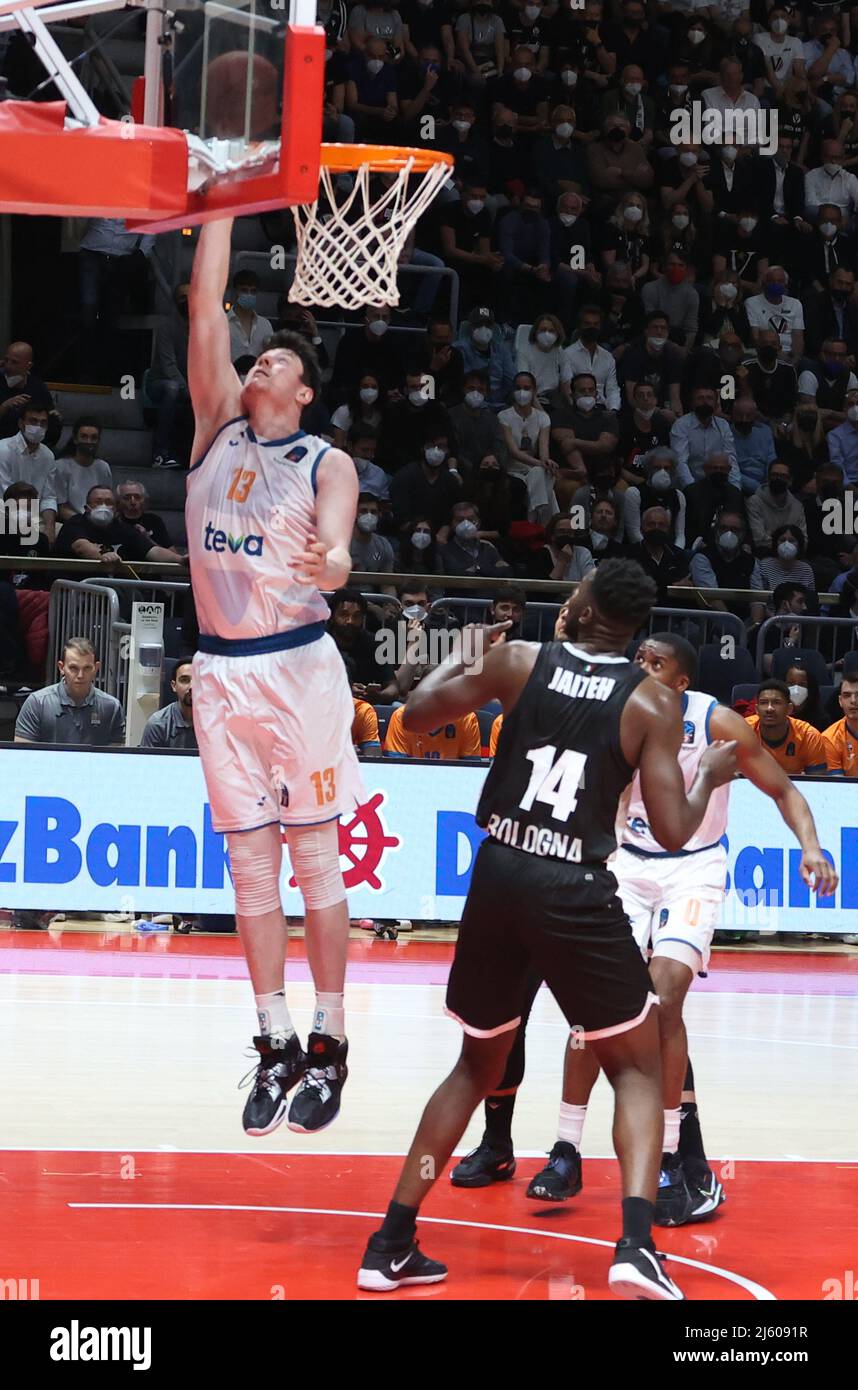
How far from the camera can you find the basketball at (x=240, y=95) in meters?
5.86

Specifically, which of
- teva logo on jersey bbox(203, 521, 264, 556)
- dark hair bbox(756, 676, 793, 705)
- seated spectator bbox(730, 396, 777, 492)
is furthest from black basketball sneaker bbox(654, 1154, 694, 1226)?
seated spectator bbox(730, 396, 777, 492)

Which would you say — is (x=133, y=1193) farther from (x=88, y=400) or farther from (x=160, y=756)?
(x=88, y=400)

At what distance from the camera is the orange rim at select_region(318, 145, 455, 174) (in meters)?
7.39

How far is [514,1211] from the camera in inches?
258

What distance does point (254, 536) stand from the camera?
6379 millimetres

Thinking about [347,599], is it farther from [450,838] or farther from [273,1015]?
[273,1015]

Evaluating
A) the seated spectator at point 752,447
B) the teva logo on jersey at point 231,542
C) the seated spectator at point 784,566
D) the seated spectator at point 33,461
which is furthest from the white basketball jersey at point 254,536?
the seated spectator at point 752,447

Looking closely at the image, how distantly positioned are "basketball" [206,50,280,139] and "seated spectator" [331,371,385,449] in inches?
390

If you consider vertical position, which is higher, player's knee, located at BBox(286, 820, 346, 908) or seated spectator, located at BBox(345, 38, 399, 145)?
seated spectator, located at BBox(345, 38, 399, 145)

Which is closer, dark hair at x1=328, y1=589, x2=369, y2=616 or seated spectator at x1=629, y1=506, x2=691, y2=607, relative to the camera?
dark hair at x1=328, y1=589, x2=369, y2=616

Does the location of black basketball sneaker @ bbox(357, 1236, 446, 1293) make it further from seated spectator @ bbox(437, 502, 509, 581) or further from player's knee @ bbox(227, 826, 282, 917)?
seated spectator @ bbox(437, 502, 509, 581)
